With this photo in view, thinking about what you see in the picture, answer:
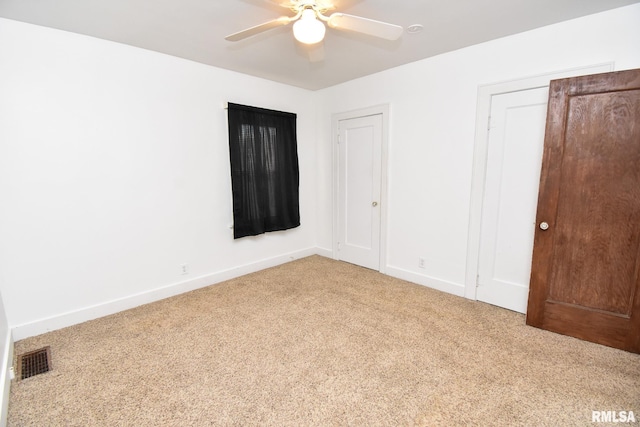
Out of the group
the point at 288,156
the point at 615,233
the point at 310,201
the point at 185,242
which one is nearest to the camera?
the point at 615,233

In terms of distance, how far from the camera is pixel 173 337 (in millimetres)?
2420

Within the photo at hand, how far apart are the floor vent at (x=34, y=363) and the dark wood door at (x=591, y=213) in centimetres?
388

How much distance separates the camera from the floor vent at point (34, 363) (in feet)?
6.57

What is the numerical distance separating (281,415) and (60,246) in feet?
7.85

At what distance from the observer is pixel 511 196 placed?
9.06ft

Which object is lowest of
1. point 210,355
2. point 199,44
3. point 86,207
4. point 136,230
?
point 210,355

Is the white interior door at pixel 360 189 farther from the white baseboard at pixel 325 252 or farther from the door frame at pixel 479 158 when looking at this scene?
the door frame at pixel 479 158

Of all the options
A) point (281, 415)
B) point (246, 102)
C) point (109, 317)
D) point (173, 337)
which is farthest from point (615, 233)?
point (109, 317)

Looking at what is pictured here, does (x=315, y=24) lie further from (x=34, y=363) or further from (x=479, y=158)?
(x=34, y=363)

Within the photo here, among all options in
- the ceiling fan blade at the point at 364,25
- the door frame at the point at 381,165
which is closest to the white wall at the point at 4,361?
the ceiling fan blade at the point at 364,25

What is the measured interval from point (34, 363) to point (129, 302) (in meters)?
0.85

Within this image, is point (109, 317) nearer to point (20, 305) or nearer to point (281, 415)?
point (20, 305)

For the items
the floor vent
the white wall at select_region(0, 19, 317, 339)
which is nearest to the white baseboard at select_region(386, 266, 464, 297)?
the white wall at select_region(0, 19, 317, 339)

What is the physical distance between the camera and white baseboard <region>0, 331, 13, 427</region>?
63.3 inches
